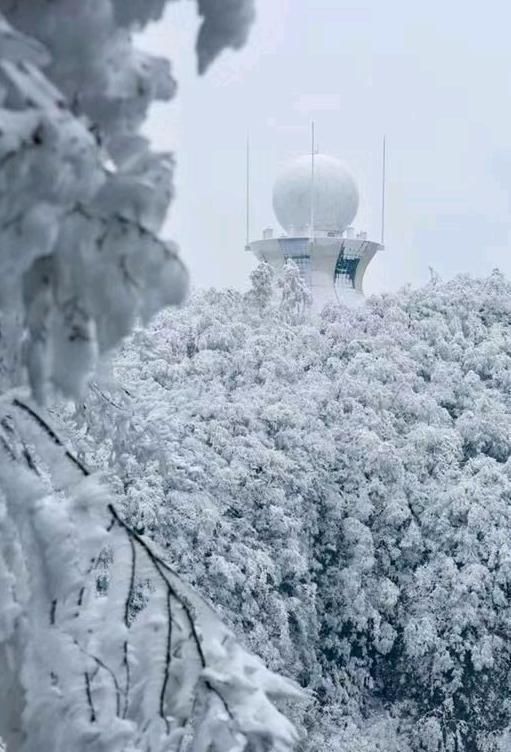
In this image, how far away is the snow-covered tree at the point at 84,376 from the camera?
4.39 ft

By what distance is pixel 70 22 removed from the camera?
57.1 inches

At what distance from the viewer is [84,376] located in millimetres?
1457

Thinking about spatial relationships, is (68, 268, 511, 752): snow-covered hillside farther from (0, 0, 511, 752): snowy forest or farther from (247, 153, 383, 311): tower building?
(247, 153, 383, 311): tower building

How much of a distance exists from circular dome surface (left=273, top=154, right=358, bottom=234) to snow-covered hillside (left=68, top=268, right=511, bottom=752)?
7572 millimetres

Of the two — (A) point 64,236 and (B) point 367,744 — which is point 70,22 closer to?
(A) point 64,236

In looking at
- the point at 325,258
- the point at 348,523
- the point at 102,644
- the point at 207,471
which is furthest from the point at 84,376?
the point at 325,258

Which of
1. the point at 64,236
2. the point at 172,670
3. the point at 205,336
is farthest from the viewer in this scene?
the point at 205,336

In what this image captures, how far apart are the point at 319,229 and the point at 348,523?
10264 mm

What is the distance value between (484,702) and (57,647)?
962 cm

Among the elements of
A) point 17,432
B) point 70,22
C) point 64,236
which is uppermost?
point 70,22

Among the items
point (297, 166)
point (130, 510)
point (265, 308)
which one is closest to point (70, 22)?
point (130, 510)

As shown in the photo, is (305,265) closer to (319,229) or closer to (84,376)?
(319,229)

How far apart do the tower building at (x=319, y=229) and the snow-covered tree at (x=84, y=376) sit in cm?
1859

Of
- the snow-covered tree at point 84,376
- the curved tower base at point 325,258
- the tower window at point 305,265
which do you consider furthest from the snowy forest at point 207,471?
the tower window at point 305,265
